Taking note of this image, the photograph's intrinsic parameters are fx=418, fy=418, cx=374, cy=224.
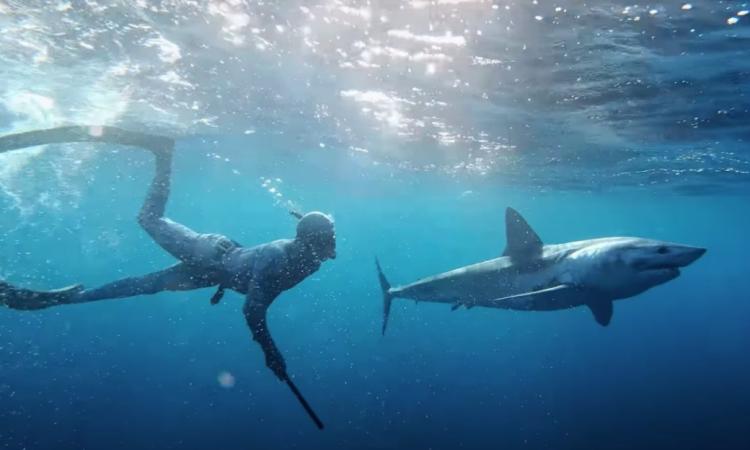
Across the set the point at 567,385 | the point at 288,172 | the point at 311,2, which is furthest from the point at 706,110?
the point at 288,172

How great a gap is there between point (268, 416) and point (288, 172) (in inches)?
999

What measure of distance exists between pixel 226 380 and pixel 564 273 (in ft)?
64.0

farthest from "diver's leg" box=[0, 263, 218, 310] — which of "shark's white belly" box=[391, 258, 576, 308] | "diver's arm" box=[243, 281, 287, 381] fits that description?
"shark's white belly" box=[391, 258, 576, 308]

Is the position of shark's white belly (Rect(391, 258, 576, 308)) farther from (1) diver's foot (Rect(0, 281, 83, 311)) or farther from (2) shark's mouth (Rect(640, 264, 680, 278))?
(1) diver's foot (Rect(0, 281, 83, 311))

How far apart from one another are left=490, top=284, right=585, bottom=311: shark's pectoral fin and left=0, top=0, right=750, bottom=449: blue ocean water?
19.8 ft

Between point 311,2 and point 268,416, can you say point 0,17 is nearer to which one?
point 311,2

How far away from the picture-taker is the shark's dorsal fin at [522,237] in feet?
31.2

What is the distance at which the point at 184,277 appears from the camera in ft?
22.7

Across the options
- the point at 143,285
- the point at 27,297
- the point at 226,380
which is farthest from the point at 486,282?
the point at 226,380

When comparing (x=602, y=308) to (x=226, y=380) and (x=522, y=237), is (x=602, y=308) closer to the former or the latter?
(x=522, y=237)

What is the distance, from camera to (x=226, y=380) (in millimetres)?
22328

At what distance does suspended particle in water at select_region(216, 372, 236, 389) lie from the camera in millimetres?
21433

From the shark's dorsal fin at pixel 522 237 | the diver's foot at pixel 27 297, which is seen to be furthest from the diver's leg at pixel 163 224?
the shark's dorsal fin at pixel 522 237

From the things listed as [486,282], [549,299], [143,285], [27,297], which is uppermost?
[549,299]
